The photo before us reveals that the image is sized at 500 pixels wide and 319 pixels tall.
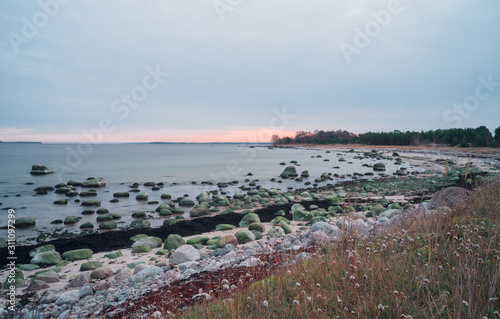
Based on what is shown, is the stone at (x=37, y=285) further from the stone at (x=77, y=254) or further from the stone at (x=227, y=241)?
the stone at (x=227, y=241)

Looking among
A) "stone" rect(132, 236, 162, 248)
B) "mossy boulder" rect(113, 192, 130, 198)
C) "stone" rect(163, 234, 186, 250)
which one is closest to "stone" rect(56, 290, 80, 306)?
"stone" rect(163, 234, 186, 250)

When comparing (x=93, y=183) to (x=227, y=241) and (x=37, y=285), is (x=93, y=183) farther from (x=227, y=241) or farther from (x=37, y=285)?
(x=227, y=241)

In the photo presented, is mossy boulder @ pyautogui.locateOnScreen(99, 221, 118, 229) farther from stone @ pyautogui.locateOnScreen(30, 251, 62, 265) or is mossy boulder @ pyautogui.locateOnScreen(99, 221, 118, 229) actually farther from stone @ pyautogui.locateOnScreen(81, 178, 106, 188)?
stone @ pyautogui.locateOnScreen(81, 178, 106, 188)

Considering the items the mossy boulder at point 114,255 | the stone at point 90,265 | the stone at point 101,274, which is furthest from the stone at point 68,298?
the mossy boulder at point 114,255

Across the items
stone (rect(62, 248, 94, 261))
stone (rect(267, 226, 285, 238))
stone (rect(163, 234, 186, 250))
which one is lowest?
stone (rect(62, 248, 94, 261))

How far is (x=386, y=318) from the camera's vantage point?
101 inches

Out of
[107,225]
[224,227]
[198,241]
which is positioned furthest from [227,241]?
[107,225]

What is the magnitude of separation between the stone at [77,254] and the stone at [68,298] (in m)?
3.22

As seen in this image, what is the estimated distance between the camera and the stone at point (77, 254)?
8230 millimetres

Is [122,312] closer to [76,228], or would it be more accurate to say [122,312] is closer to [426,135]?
[76,228]

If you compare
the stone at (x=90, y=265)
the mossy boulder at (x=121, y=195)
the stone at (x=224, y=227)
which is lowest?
the mossy boulder at (x=121, y=195)

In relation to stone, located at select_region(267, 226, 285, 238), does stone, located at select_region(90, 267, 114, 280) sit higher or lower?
lower

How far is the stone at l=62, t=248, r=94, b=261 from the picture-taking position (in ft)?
27.0

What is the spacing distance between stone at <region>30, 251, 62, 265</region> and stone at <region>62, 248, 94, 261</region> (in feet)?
0.66
